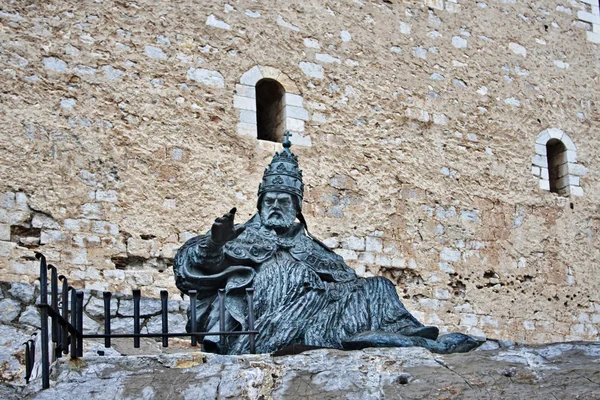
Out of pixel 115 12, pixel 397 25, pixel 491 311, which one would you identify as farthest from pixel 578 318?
pixel 115 12

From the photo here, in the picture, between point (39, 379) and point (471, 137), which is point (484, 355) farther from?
point (471, 137)

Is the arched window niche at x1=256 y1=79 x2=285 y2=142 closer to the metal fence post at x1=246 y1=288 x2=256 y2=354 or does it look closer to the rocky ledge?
the metal fence post at x1=246 y1=288 x2=256 y2=354

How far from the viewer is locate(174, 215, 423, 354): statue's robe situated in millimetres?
5773

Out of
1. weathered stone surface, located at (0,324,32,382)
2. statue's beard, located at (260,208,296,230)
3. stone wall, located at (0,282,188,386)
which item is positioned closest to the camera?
statue's beard, located at (260,208,296,230)

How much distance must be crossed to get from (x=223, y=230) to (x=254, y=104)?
356 centimetres

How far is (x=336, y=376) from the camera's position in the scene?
4.88m

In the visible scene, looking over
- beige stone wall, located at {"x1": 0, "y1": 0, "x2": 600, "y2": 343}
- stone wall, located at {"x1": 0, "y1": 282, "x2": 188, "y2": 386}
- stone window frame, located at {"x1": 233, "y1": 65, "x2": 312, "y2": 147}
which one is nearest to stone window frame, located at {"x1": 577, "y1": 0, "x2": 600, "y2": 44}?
beige stone wall, located at {"x1": 0, "y1": 0, "x2": 600, "y2": 343}

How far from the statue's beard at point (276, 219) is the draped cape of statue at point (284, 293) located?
0.04 metres

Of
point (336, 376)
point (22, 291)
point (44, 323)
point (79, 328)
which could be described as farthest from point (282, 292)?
point (22, 291)

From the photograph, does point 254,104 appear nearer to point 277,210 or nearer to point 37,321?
point 37,321

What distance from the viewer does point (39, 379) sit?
16.2 ft

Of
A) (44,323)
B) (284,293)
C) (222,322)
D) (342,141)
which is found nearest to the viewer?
(44,323)

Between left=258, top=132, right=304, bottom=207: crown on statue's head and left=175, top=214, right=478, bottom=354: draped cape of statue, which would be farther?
left=258, top=132, right=304, bottom=207: crown on statue's head

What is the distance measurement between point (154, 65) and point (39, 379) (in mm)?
4562
